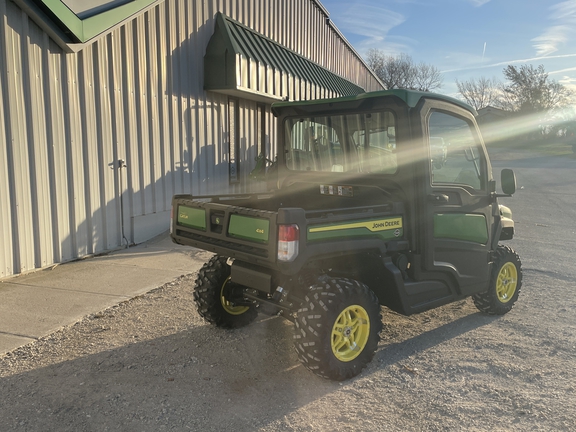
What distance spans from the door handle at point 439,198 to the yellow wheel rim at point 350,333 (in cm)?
115

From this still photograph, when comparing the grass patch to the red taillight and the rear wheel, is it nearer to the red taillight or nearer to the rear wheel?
the rear wheel

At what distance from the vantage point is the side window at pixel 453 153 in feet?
13.7

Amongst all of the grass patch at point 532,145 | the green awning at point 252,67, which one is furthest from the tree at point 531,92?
A: the green awning at point 252,67

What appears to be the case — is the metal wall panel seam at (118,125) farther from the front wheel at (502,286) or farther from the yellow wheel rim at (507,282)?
the yellow wheel rim at (507,282)

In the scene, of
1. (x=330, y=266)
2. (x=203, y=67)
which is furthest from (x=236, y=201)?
(x=203, y=67)

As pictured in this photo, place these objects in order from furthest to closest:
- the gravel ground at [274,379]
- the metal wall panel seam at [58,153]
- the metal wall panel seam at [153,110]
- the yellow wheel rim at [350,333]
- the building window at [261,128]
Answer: the building window at [261,128]
the metal wall panel seam at [153,110]
the metal wall panel seam at [58,153]
the yellow wheel rim at [350,333]
the gravel ground at [274,379]

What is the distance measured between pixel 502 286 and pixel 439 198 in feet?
5.50

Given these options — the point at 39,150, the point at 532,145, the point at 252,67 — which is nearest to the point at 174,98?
the point at 252,67

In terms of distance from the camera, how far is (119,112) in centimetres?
765

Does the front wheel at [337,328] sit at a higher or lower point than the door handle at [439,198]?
lower

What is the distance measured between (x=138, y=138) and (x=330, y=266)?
5.28m

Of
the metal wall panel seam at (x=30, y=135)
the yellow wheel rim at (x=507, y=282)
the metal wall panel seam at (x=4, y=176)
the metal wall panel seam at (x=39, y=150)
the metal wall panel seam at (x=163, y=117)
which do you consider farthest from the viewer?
the metal wall panel seam at (x=163, y=117)

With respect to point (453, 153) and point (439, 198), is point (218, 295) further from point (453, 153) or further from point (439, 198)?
point (453, 153)

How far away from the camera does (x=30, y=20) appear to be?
6.22m
